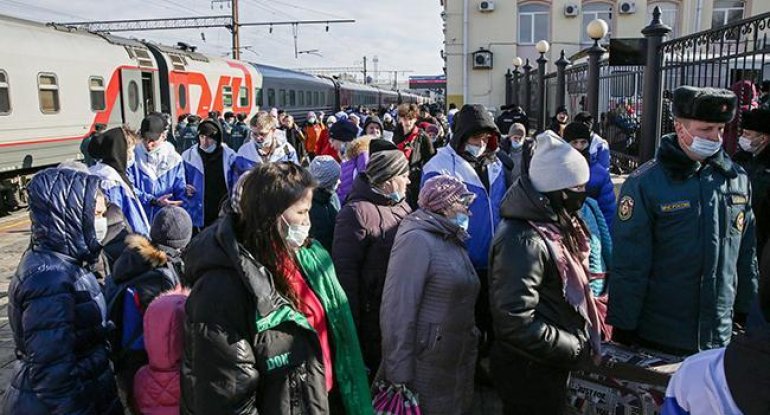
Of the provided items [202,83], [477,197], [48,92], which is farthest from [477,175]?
[202,83]

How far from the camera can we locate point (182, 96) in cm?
1655

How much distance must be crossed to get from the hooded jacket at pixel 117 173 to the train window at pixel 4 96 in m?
6.75

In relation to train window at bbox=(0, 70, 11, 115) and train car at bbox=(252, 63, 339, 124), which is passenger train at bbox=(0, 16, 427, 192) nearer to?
train window at bbox=(0, 70, 11, 115)

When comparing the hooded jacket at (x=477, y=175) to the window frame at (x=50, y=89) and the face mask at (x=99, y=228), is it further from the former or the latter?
the window frame at (x=50, y=89)

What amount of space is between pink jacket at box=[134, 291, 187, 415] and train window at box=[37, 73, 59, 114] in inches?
412

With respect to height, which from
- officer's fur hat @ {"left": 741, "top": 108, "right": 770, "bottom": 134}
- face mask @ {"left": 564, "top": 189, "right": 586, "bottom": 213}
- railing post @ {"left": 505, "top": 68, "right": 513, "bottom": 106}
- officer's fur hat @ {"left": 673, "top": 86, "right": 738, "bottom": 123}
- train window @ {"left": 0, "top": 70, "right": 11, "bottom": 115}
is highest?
railing post @ {"left": 505, "top": 68, "right": 513, "bottom": 106}

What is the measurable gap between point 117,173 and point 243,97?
17.0 metres

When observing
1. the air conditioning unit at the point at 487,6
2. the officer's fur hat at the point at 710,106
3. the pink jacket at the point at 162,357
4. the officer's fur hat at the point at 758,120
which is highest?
the air conditioning unit at the point at 487,6

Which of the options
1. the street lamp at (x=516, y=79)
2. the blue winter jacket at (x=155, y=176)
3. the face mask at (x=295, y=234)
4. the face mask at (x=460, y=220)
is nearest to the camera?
the face mask at (x=295, y=234)

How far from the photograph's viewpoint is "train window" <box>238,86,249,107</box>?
2076cm

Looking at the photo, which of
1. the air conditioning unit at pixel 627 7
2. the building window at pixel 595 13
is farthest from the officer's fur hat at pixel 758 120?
the air conditioning unit at pixel 627 7

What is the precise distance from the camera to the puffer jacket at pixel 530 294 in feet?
8.18

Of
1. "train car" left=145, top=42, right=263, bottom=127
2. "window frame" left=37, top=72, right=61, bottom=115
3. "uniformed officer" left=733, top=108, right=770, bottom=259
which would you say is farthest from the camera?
"train car" left=145, top=42, right=263, bottom=127

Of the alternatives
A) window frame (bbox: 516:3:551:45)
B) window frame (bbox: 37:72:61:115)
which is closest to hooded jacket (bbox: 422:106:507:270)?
window frame (bbox: 37:72:61:115)
